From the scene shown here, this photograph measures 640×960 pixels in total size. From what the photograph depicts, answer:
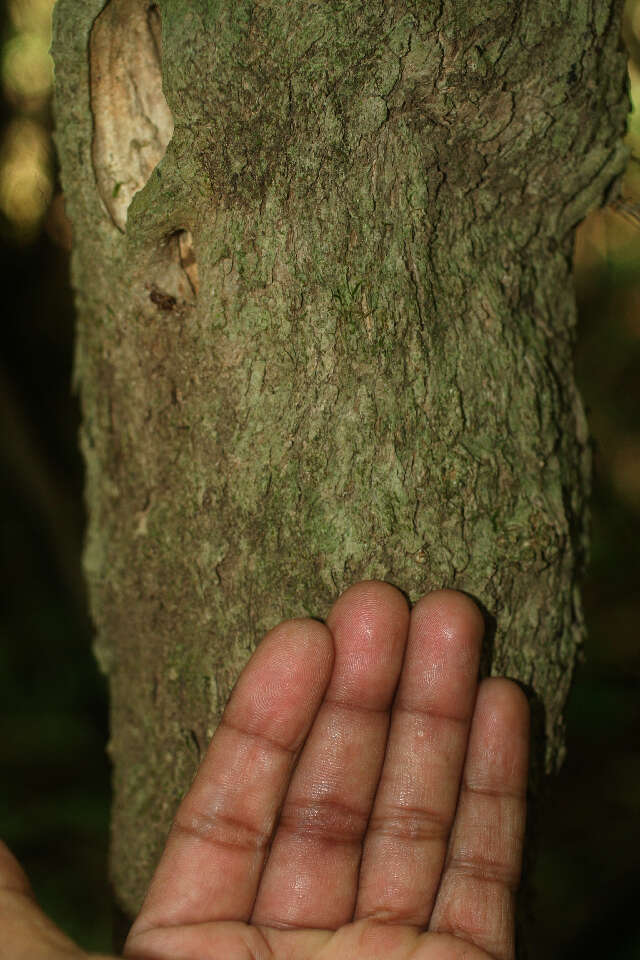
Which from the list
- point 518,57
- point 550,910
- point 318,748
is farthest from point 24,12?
point 550,910

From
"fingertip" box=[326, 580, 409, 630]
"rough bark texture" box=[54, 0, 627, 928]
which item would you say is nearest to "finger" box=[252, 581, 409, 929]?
"fingertip" box=[326, 580, 409, 630]

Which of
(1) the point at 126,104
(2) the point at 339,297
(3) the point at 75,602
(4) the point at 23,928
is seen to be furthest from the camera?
(3) the point at 75,602

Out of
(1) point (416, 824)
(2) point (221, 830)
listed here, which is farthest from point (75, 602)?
(1) point (416, 824)

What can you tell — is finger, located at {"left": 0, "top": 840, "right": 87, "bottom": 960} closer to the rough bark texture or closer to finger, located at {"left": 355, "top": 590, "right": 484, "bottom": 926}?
the rough bark texture

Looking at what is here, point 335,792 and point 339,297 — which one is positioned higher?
point 339,297

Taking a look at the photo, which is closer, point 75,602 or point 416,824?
point 416,824

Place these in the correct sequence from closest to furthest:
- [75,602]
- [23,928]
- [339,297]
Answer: [23,928] < [339,297] < [75,602]

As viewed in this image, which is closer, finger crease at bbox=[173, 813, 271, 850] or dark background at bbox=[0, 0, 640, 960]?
finger crease at bbox=[173, 813, 271, 850]

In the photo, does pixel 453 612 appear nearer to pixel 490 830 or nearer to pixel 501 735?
pixel 501 735
